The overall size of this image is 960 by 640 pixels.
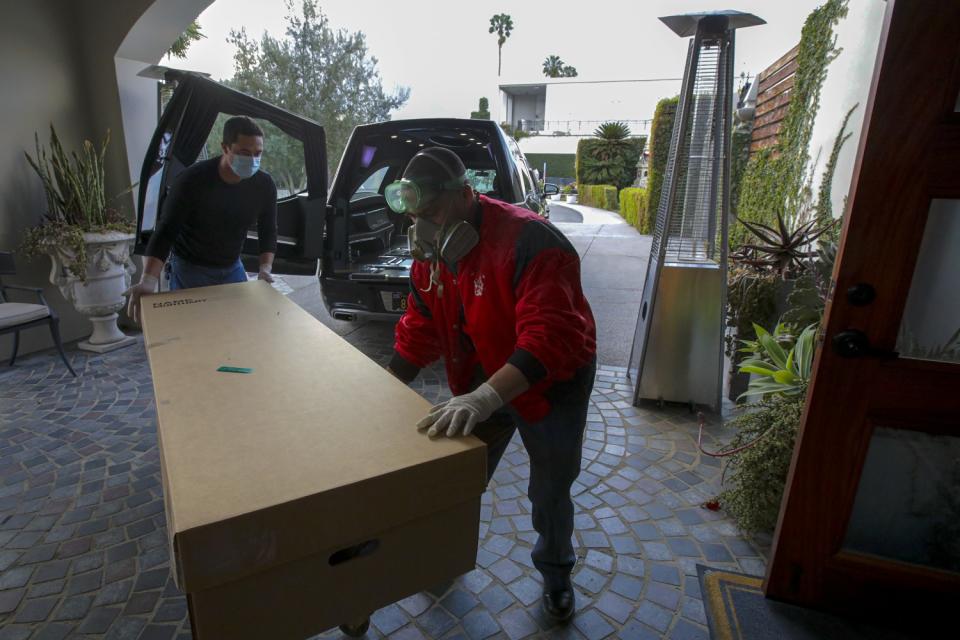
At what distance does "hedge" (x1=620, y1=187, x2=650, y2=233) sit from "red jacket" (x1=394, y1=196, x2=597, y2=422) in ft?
37.1

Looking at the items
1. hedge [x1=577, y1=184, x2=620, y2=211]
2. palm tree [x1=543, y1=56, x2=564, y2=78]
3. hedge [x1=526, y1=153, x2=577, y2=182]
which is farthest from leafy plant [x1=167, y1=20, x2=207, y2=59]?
palm tree [x1=543, y1=56, x2=564, y2=78]

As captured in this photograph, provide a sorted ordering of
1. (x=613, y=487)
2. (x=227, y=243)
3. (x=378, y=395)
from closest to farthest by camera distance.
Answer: (x=378, y=395)
(x=613, y=487)
(x=227, y=243)

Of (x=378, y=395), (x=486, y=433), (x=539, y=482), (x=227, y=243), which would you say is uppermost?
(x=227, y=243)

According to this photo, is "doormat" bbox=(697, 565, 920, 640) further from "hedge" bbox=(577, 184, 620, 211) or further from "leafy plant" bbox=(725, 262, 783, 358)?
"hedge" bbox=(577, 184, 620, 211)

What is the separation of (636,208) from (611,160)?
38.4ft

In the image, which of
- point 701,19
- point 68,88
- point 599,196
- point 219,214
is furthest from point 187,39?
point 599,196

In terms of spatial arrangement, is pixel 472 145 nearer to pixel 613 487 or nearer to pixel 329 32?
pixel 613 487

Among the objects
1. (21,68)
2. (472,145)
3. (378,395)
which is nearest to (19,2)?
(21,68)

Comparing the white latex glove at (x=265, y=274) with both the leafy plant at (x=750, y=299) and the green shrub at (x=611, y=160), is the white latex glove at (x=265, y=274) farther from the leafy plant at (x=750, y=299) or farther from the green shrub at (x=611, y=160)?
the green shrub at (x=611, y=160)

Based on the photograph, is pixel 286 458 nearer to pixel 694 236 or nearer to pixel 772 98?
pixel 694 236

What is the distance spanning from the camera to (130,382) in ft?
12.6

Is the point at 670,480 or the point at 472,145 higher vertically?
the point at 472,145

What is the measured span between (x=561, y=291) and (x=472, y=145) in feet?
12.0

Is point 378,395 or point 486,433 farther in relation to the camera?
point 486,433
